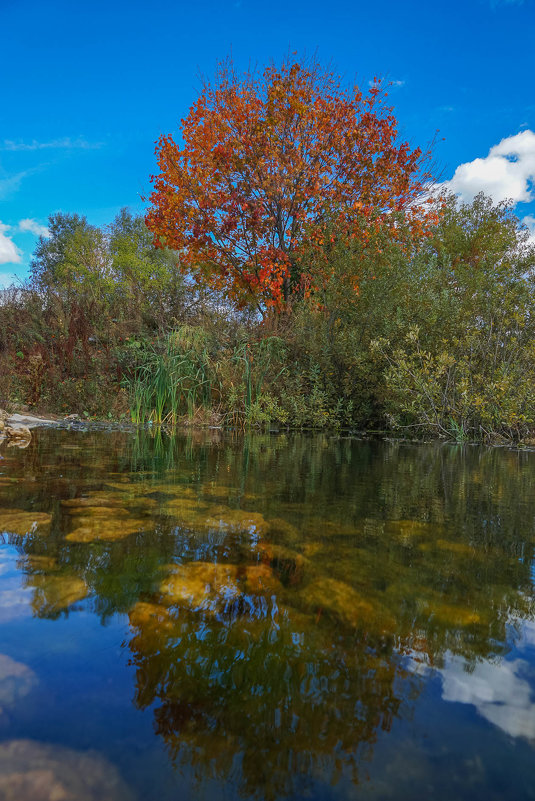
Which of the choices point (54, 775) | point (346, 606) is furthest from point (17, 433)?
point (54, 775)

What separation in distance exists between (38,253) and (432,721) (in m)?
43.6

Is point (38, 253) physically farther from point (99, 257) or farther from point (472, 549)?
point (472, 549)

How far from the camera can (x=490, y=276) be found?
298 inches

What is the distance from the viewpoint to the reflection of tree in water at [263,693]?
2.34ft

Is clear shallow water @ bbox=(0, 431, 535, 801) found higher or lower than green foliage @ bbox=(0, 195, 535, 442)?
lower

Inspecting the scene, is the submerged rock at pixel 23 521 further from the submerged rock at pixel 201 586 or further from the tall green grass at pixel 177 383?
the tall green grass at pixel 177 383

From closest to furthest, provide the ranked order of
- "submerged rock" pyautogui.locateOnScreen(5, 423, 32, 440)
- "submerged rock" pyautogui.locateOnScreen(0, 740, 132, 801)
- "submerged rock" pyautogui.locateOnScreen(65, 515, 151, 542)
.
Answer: "submerged rock" pyautogui.locateOnScreen(0, 740, 132, 801)
"submerged rock" pyautogui.locateOnScreen(65, 515, 151, 542)
"submerged rock" pyautogui.locateOnScreen(5, 423, 32, 440)

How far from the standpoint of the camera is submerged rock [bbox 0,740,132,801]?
25.6 inches

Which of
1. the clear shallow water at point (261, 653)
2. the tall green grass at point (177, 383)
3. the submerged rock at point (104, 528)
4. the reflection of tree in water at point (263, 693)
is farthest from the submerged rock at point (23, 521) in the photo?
the tall green grass at point (177, 383)

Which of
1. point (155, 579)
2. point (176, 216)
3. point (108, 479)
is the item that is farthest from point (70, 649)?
point (176, 216)

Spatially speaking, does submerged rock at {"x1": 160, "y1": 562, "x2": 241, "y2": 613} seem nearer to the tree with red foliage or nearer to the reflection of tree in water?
the reflection of tree in water

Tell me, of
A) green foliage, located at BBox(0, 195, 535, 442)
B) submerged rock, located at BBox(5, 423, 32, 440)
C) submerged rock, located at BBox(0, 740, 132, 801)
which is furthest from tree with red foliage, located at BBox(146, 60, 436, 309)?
submerged rock, located at BBox(0, 740, 132, 801)

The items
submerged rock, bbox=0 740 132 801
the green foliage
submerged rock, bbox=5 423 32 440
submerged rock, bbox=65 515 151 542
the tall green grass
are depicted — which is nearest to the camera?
submerged rock, bbox=0 740 132 801

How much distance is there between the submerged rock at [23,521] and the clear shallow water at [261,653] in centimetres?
1
